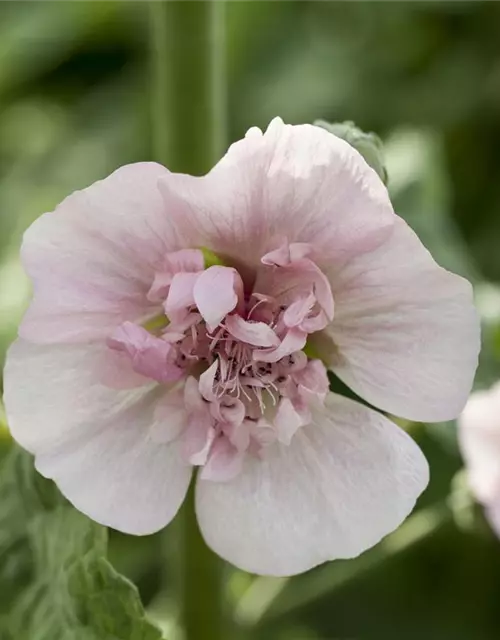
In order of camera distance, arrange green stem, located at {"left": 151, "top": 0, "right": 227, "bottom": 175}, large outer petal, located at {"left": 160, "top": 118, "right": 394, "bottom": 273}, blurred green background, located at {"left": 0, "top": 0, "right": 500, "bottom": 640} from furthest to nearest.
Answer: blurred green background, located at {"left": 0, "top": 0, "right": 500, "bottom": 640} → green stem, located at {"left": 151, "top": 0, "right": 227, "bottom": 175} → large outer petal, located at {"left": 160, "top": 118, "right": 394, "bottom": 273}

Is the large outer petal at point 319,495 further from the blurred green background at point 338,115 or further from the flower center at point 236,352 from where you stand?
the blurred green background at point 338,115

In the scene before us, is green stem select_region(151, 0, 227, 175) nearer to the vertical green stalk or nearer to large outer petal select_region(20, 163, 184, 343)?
the vertical green stalk

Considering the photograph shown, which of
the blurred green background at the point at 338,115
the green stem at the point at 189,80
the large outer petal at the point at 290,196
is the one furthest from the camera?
the blurred green background at the point at 338,115

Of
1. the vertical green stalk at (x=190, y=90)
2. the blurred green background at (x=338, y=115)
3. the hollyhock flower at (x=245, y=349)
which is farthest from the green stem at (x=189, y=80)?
the blurred green background at (x=338, y=115)

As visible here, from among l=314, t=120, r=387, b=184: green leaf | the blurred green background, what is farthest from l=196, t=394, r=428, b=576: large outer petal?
the blurred green background

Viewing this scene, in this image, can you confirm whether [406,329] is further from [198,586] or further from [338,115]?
[338,115]

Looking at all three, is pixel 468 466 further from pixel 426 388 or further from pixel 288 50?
pixel 288 50

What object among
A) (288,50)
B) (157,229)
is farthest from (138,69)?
(157,229)

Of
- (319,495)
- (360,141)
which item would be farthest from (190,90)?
(319,495)
